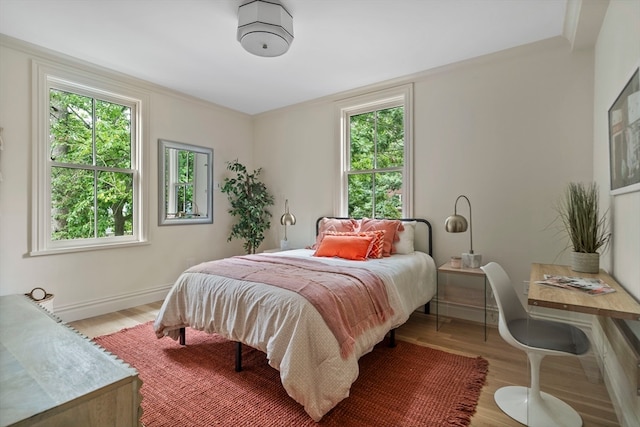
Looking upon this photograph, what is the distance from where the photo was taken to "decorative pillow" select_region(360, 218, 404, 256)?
3215 millimetres

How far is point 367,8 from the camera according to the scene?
7.68 feet

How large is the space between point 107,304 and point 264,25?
10.5 feet

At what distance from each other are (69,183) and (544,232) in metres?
4.66

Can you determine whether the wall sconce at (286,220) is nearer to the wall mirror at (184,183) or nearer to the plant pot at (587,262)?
the wall mirror at (184,183)

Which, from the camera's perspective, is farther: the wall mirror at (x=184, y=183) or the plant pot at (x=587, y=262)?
the wall mirror at (x=184, y=183)

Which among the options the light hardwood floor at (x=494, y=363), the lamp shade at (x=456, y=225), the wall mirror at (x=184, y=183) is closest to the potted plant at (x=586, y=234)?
the light hardwood floor at (x=494, y=363)

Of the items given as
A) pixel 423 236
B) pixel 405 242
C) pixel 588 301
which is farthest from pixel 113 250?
pixel 588 301

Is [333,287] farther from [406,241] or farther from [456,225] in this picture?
[406,241]

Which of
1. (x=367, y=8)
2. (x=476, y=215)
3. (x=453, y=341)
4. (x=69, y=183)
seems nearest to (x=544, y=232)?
(x=476, y=215)

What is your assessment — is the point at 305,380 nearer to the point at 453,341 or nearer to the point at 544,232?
the point at 453,341

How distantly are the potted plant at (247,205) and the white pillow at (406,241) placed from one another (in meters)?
2.08

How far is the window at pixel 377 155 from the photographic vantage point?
3613 millimetres

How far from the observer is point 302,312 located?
174 cm

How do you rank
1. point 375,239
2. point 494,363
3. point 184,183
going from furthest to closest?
point 184,183
point 375,239
point 494,363
